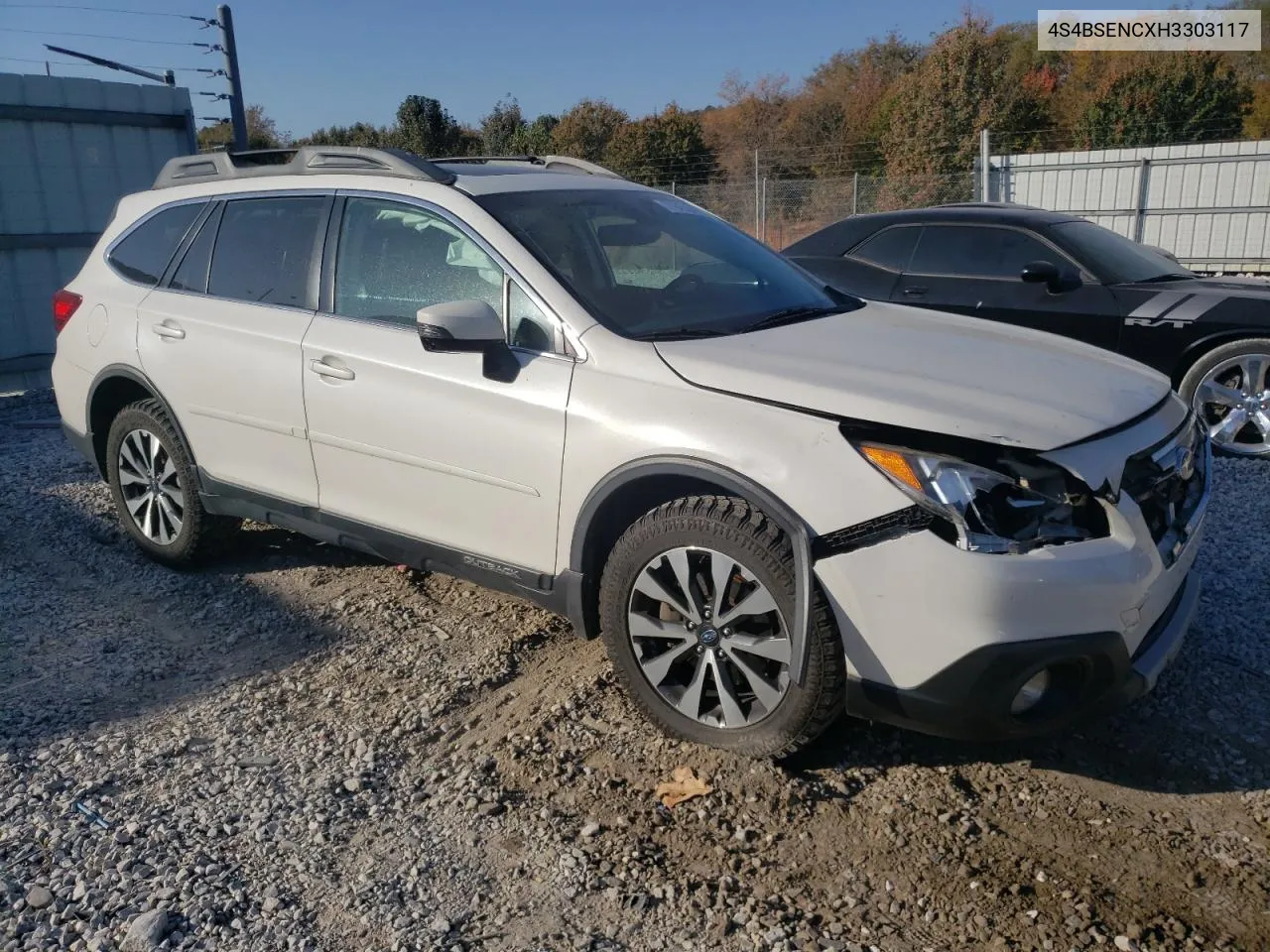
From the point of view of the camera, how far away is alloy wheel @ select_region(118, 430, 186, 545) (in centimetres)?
490

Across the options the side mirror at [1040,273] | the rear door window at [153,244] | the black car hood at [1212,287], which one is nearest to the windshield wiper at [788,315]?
the rear door window at [153,244]

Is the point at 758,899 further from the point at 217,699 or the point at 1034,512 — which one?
the point at 217,699

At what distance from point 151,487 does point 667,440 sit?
3121 millimetres

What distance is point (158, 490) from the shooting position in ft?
16.4

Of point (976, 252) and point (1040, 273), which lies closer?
point (1040, 273)

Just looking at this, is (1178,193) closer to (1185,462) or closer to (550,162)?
(550,162)

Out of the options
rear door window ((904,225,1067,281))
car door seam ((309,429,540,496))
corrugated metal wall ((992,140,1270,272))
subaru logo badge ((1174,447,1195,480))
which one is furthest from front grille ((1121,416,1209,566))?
corrugated metal wall ((992,140,1270,272))

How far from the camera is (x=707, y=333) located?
3.48 meters

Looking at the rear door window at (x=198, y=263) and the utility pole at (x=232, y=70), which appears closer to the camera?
the rear door window at (x=198, y=263)

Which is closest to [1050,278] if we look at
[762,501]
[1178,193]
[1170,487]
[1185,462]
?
[1185,462]

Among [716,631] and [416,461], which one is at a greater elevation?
[416,461]

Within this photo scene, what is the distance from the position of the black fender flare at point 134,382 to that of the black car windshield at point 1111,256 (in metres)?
5.71

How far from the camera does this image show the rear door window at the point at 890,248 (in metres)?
7.68

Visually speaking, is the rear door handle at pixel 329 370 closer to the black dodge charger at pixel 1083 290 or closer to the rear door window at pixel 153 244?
the rear door window at pixel 153 244
